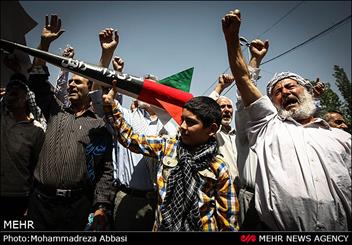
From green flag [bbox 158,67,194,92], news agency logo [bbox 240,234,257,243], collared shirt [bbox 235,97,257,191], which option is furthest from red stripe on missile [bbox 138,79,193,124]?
news agency logo [bbox 240,234,257,243]

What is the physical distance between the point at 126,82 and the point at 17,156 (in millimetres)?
1365

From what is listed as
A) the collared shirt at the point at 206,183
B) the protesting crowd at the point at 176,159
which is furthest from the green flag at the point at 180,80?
the collared shirt at the point at 206,183

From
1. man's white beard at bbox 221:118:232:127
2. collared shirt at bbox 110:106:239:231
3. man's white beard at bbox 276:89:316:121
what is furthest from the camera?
man's white beard at bbox 221:118:232:127

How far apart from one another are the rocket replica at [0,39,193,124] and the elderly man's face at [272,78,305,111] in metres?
0.94

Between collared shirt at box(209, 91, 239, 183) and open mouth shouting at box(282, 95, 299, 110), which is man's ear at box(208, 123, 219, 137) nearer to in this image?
collared shirt at box(209, 91, 239, 183)

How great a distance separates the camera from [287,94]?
2.39m

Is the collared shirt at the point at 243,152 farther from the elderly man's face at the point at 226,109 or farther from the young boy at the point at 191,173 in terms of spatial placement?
the elderly man's face at the point at 226,109

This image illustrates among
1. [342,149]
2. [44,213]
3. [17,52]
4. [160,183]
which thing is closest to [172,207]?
[160,183]

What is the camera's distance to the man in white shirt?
1733mm

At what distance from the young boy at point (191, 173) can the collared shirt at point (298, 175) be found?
29 centimetres

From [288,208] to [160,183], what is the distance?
0.95 meters

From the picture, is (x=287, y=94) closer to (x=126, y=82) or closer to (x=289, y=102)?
(x=289, y=102)

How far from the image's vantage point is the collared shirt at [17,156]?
255 cm

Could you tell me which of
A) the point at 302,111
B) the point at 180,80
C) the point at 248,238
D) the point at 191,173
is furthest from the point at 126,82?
the point at 248,238
